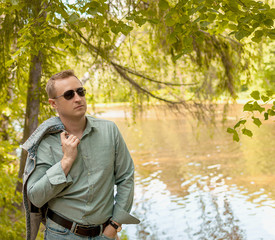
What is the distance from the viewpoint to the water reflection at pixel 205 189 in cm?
642

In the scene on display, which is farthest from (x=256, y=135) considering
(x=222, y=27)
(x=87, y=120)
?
(x=87, y=120)

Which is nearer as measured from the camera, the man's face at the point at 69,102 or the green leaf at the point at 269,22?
the man's face at the point at 69,102

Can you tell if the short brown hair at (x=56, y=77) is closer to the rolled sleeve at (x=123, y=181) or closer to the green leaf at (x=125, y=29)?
the rolled sleeve at (x=123, y=181)

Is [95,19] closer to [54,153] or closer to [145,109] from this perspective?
[54,153]

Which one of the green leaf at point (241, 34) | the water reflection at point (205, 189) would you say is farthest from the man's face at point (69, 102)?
the water reflection at point (205, 189)

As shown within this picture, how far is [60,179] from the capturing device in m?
1.95

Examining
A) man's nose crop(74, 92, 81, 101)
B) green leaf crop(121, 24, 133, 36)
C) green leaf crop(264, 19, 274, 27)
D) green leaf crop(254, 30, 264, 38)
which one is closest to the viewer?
man's nose crop(74, 92, 81, 101)

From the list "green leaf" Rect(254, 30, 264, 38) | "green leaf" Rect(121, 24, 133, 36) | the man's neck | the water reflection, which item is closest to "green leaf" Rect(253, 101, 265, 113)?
"green leaf" Rect(254, 30, 264, 38)

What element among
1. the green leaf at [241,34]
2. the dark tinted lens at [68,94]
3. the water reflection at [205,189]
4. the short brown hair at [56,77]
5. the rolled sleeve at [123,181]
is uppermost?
the green leaf at [241,34]

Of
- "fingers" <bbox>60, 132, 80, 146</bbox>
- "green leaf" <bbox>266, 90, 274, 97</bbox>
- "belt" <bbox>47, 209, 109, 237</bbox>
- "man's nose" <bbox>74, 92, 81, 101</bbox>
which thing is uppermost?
"man's nose" <bbox>74, 92, 81, 101</bbox>

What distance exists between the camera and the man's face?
211cm

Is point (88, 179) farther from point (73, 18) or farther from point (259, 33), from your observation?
point (259, 33)

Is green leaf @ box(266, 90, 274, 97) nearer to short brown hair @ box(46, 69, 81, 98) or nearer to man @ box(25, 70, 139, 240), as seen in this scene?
man @ box(25, 70, 139, 240)

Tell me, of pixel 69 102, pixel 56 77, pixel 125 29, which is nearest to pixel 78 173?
pixel 69 102
